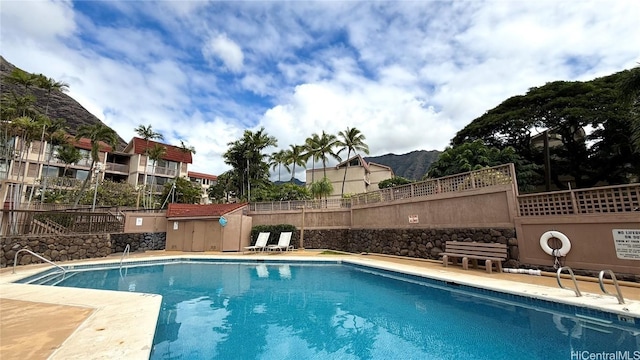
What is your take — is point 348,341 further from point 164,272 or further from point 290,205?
point 290,205

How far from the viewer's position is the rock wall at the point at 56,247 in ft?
33.9

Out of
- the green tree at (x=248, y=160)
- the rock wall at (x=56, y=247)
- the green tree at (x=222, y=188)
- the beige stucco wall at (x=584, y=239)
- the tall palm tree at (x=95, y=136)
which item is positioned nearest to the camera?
the beige stucco wall at (x=584, y=239)

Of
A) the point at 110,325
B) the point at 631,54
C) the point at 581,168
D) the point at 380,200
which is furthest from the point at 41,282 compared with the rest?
the point at 581,168

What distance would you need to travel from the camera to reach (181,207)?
17625 mm

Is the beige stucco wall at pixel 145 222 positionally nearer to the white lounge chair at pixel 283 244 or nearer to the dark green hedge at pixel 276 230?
the dark green hedge at pixel 276 230

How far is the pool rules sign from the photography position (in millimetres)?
6336

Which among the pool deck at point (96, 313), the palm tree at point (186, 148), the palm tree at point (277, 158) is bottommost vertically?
the pool deck at point (96, 313)

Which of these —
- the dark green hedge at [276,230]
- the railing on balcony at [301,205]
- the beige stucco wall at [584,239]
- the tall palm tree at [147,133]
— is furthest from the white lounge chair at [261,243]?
the tall palm tree at [147,133]

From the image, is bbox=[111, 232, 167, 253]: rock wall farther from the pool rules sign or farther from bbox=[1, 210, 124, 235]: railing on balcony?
the pool rules sign

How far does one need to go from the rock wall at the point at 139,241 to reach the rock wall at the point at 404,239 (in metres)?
9.66

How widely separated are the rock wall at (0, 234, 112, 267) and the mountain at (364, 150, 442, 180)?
9164 centimetres

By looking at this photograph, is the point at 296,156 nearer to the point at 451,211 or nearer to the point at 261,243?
the point at 261,243

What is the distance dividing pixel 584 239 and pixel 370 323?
21.5 feet

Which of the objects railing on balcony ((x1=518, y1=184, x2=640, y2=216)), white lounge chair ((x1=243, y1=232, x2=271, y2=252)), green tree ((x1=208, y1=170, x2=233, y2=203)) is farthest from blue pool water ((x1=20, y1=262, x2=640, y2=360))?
green tree ((x1=208, y1=170, x2=233, y2=203))
